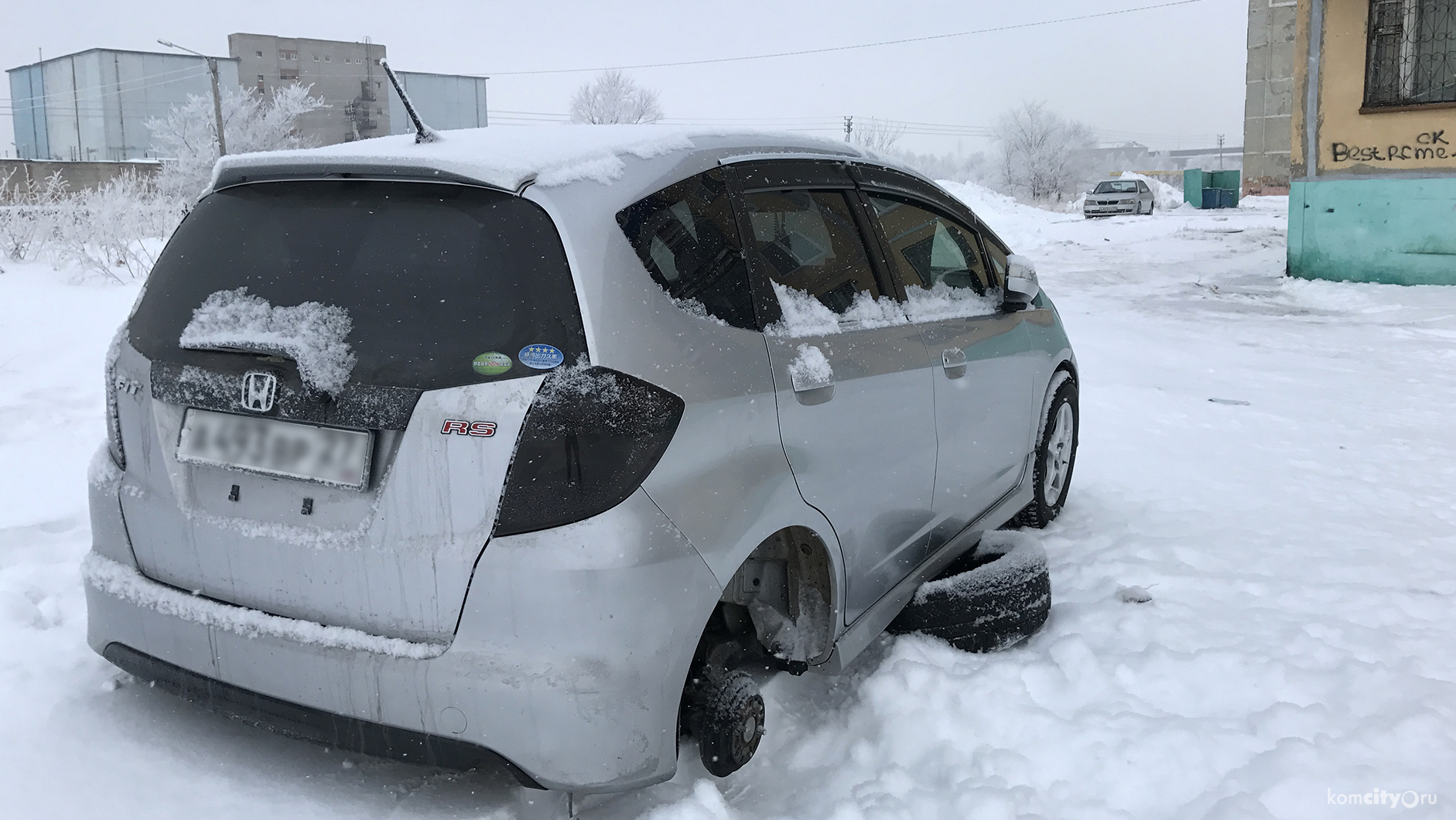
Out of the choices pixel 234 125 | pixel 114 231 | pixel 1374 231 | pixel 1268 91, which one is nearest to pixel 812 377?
pixel 114 231

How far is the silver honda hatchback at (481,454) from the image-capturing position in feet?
7.11

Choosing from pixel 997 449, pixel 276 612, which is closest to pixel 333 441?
pixel 276 612

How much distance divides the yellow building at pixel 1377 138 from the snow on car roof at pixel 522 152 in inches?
585

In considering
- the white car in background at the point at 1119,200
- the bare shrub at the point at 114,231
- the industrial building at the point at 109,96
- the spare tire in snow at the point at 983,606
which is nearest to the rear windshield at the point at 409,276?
the spare tire in snow at the point at 983,606

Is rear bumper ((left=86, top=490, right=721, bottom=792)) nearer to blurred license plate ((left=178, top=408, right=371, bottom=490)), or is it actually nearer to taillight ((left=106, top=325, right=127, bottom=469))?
blurred license plate ((left=178, top=408, right=371, bottom=490))

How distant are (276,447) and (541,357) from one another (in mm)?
649

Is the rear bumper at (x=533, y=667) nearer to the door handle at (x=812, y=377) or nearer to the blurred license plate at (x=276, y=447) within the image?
the blurred license plate at (x=276, y=447)

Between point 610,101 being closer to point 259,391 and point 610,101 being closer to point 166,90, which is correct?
→ point 166,90

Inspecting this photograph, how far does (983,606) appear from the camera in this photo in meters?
3.45

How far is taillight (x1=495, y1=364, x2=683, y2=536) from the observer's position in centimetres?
214

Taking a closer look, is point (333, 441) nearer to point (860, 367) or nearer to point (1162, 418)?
point (860, 367)

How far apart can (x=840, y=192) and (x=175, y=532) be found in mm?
2070

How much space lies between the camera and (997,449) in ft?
13.2

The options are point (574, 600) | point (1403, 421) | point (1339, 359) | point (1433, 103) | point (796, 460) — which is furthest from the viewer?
point (1433, 103)
